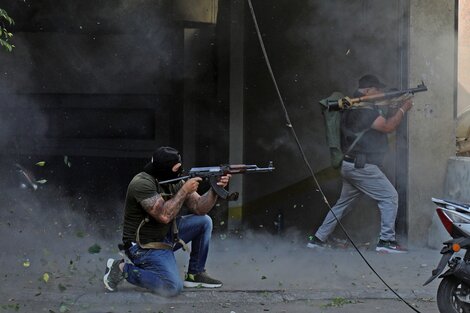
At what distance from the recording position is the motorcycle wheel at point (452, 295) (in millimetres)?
4641

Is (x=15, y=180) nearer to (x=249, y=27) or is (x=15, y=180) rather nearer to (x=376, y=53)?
(x=249, y=27)

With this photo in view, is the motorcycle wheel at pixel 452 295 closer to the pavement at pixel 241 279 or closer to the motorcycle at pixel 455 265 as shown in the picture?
the motorcycle at pixel 455 265

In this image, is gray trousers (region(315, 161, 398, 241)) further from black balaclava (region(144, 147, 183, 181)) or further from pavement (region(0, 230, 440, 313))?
black balaclava (region(144, 147, 183, 181))

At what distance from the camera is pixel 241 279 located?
6035 mm

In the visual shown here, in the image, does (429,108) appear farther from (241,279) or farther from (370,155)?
(241,279)

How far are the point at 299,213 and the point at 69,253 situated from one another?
2.41m

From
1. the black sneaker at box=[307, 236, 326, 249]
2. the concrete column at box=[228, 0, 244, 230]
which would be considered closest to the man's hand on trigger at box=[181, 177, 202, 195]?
the black sneaker at box=[307, 236, 326, 249]

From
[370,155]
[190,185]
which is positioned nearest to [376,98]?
[370,155]

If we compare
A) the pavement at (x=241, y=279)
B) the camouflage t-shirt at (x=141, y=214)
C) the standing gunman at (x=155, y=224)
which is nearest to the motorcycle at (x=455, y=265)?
the pavement at (x=241, y=279)

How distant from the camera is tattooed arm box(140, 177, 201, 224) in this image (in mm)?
5223

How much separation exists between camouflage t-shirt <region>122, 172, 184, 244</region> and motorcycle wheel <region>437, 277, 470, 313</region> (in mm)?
2062

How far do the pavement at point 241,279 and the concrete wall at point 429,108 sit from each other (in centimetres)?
45

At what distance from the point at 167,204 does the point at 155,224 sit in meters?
0.23

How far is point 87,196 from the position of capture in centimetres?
784
